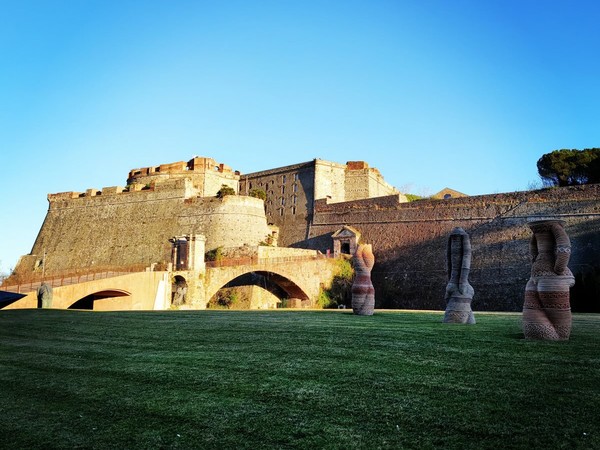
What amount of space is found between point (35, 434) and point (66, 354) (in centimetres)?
442

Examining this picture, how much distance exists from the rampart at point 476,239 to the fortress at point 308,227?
75 millimetres

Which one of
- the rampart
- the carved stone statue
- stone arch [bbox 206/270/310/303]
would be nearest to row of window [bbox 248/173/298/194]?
the rampart

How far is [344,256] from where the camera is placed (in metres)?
43.8

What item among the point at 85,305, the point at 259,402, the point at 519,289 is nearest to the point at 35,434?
the point at 259,402

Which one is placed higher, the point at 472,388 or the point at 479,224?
the point at 479,224

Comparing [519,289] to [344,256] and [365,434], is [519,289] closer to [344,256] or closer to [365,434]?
[344,256]

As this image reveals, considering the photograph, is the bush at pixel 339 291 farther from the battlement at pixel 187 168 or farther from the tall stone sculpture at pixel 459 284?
the tall stone sculpture at pixel 459 284

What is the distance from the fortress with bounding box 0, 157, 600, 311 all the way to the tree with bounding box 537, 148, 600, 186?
1029cm

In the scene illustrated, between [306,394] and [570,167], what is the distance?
46976 mm

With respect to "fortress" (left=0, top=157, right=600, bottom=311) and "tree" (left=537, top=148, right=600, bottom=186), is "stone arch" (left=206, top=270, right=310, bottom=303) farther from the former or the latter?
"tree" (left=537, top=148, right=600, bottom=186)

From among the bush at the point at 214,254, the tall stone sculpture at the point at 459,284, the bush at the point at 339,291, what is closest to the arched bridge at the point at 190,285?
the bush at the point at 339,291

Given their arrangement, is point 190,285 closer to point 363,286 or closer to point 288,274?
point 288,274

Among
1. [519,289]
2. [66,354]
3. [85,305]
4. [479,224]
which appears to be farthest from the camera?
[479,224]

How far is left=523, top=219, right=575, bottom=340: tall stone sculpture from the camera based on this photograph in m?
9.72
